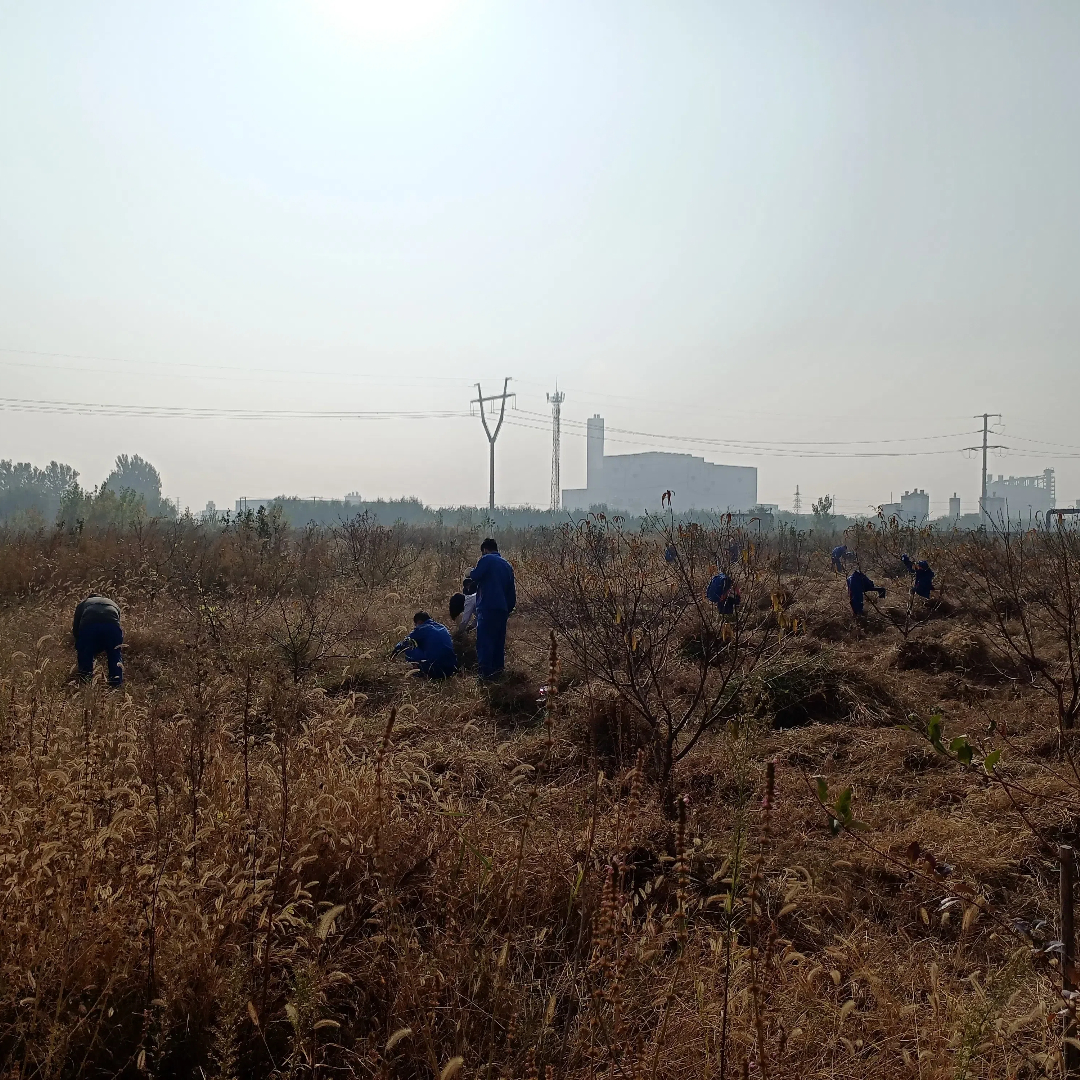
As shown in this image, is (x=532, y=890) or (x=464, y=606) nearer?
(x=532, y=890)

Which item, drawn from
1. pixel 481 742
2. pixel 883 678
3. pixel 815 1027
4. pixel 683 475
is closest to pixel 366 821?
pixel 815 1027

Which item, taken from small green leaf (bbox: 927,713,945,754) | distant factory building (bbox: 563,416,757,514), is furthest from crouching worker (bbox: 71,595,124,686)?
distant factory building (bbox: 563,416,757,514)

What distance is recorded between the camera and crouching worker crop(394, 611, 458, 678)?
8164 millimetres

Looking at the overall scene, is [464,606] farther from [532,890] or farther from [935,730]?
[935,730]

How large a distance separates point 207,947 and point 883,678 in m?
6.62

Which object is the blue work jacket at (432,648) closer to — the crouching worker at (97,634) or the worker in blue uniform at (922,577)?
the crouching worker at (97,634)

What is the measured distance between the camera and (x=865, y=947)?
9.92 ft

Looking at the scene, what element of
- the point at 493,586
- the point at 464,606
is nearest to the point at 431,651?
the point at 493,586

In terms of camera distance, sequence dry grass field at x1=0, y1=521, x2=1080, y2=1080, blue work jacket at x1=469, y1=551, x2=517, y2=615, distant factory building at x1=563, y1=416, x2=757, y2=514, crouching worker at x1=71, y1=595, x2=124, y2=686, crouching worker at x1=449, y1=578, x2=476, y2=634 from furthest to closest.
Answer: distant factory building at x1=563, y1=416, x2=757, y2=514 < crouching worker at x1=449, y1=578, x2=476, y2=634 < blue work jacket at x1=469, y1=551, x2=517, y2=615 < crouching worker at x1=71, y1=595, x2=124, y2=686 < dry grass field at x1=0, y1=521, x2=1080, y2=1080

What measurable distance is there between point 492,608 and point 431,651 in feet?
2.65

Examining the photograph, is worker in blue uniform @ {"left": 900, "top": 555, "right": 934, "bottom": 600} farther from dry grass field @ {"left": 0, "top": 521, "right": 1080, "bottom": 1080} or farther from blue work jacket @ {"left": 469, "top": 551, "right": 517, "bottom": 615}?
blue work jacket @ {"left": 469, "top": 551, "right": 517, "bottom": 615}

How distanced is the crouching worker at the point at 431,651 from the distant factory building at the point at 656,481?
359ft

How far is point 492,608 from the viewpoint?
824 cm

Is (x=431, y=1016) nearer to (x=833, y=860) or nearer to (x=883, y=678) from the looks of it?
(x=833, y=860)
